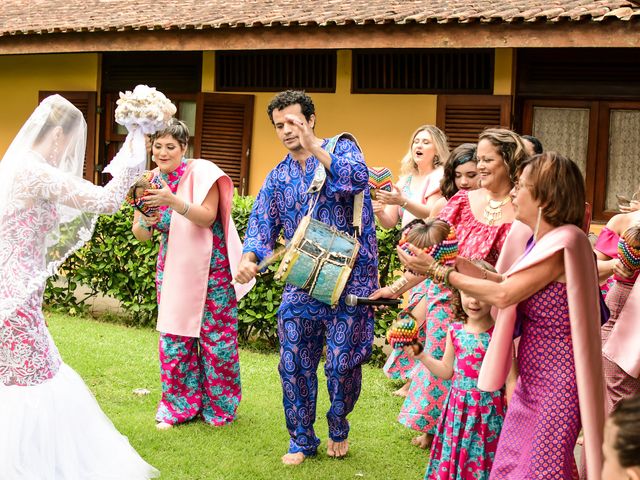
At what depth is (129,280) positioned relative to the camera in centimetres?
1123

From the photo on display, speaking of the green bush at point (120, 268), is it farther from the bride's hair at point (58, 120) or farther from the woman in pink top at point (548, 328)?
the woman in pink top at point (548, 328)

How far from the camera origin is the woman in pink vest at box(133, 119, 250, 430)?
7.09 m

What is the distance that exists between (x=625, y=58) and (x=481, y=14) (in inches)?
62.2

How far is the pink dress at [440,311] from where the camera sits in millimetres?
5645

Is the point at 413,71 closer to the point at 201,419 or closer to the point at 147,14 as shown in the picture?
the point at 147,14

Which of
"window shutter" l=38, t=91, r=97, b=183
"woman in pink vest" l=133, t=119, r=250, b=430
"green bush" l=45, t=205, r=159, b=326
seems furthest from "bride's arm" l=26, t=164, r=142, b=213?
"window shutter" l=38, t=91, r=97, b=183

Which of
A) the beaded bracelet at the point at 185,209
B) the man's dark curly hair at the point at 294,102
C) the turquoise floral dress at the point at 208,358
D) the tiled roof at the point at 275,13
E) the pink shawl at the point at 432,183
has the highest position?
the tiled roof at the point at 275,13

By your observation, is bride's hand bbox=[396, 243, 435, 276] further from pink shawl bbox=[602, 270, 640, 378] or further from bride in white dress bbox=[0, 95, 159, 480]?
pink shawl bbox=[602, 270, 640, 378]

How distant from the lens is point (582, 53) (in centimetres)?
1087

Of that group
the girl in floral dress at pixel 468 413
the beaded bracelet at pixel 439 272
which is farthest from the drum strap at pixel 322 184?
the beaded bracelet at pixel 439 272

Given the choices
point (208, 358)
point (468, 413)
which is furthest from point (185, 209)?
point (468, 413)

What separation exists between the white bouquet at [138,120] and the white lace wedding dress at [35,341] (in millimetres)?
82

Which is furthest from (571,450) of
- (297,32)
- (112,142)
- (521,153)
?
(112,142)

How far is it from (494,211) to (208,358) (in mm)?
2501
